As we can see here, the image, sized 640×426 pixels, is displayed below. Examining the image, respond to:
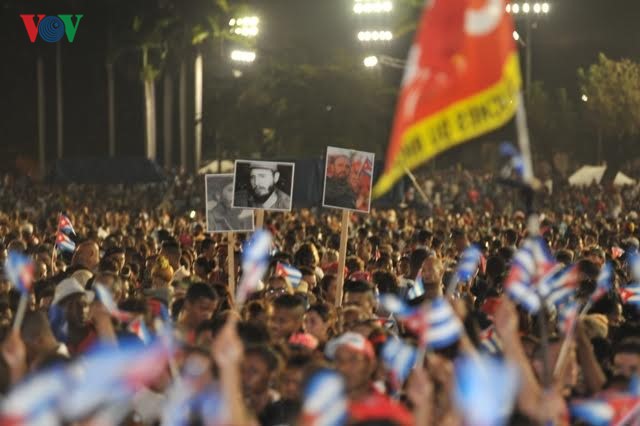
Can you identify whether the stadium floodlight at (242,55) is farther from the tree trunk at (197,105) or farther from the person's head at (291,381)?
the person's head at (291,381)

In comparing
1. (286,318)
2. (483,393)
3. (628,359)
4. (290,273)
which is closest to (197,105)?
(290,273)

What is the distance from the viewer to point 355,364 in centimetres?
673

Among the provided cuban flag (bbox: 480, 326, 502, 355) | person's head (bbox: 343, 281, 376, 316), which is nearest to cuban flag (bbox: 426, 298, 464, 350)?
cuban flag (bbox: 480, 326, 502, 355)

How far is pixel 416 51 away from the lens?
6.91m

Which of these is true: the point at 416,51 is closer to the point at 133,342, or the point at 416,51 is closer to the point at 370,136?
the point at 133,342

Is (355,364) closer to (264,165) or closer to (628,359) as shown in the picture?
(628,359)

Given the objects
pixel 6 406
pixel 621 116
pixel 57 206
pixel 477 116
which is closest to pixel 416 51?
pixel 477 116

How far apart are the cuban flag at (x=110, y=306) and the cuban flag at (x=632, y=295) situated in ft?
14.5

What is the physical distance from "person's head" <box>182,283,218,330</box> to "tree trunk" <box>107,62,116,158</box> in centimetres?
4815

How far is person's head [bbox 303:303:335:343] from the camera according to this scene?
920 centimetres

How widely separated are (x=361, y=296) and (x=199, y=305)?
1.34 metres

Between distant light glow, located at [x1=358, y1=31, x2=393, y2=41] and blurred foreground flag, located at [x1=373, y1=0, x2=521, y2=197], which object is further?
distant light glow, located at [x1=358, y1=31, x2=393, y2=41]

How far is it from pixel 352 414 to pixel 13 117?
53967 millimetres

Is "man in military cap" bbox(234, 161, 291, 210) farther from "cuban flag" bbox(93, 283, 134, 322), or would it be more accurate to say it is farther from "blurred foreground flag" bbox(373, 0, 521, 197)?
"blurred foreground flag" bbox(373, 0, 521, 197)
